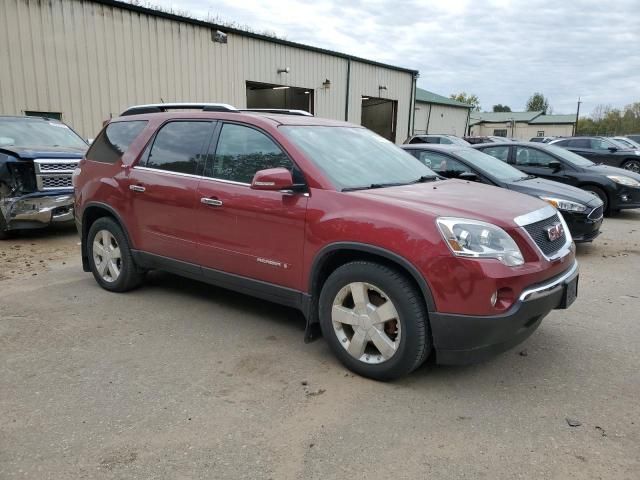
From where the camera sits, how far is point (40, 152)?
7539 millimetres

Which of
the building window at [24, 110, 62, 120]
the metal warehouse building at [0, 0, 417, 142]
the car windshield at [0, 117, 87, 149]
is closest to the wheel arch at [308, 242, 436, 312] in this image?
the car windshield at [0, 117, 87, 149]

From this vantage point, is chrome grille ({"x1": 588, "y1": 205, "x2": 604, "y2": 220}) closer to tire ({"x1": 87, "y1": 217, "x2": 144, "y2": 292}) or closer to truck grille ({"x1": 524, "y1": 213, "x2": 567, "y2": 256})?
truck grille ({"x1": 524, "y1": 213, "x2": 567, "y2": 256})

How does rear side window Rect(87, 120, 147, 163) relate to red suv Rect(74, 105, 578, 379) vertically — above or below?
above

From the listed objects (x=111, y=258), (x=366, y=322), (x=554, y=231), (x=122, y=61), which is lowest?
(x=111, y=258)

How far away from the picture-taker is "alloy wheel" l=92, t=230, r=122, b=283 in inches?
203

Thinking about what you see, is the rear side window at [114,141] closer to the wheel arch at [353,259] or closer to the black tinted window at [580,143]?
the wheel arch at [353,259]

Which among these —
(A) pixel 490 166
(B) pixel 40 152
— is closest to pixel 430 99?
(A) pixel 490 166

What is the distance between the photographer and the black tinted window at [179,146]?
4.40 m

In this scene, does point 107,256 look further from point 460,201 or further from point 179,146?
point 460,201

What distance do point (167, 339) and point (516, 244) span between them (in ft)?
8.85

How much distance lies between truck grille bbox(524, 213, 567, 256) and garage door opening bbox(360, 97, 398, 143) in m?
22.3

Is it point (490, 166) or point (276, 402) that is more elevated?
A: point (490, 166)

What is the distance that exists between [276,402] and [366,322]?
752 millimetres

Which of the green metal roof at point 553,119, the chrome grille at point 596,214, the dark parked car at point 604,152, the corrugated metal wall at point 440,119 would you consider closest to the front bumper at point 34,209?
the chrome grille at point 596,214
